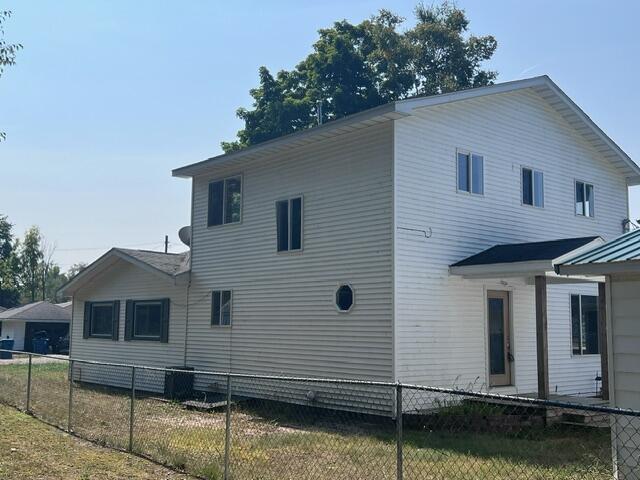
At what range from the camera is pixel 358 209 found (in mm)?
12859

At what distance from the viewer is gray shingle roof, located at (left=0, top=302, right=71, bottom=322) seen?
38688mm

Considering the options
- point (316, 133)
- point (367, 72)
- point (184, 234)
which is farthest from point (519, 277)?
point (367, 72)

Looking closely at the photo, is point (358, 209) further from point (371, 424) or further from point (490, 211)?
point (371, 424)

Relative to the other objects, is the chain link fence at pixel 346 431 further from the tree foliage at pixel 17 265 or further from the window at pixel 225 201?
the tree foliage at pixel 17 265

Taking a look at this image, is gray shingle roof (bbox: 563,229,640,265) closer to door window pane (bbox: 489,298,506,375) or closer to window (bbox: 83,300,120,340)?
door window pane (bbox: 489,298,506,375)

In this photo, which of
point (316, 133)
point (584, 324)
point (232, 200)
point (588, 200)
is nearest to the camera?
point (316, 133)

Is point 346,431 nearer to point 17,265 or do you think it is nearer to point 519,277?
point 519,277

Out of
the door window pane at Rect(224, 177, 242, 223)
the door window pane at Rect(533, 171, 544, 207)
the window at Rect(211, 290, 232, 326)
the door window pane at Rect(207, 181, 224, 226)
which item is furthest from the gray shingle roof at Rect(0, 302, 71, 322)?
the door window pane at Rect(533, 171, 544, 207)

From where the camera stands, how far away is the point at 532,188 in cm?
1503

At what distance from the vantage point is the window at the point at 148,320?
17609 millimetres

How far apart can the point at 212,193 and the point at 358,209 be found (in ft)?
17.4

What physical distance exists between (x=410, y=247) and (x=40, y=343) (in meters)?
30.8

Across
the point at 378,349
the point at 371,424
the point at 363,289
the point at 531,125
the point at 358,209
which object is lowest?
the point at 371,424

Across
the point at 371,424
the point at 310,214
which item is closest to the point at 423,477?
the point at 371,424
